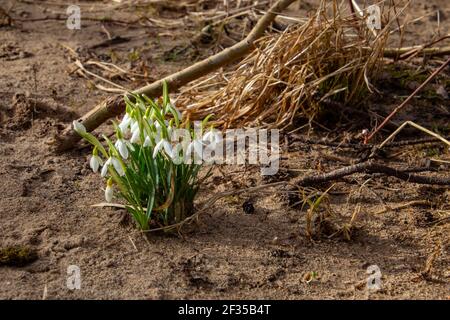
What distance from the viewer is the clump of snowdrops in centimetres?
287

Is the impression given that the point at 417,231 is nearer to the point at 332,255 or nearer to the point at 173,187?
the point at 332,255

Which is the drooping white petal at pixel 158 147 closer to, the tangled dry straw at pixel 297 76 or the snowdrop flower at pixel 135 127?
the snowdrop flower at pixel 135 127

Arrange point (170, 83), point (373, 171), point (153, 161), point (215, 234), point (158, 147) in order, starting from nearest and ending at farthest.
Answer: point (158, 147), point (153, 161), point (215, 234), point (373, 171), point (170, 83)

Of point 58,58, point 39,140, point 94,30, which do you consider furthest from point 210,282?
point 94,30

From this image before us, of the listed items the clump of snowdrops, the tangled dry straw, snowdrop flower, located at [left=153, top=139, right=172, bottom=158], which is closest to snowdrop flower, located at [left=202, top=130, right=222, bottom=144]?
the clump of snowdrops

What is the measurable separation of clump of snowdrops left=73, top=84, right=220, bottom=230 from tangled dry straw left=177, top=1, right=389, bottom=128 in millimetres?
864

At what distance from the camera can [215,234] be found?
312cm

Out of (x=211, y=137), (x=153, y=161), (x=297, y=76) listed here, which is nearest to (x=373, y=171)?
(x=297, y=76)

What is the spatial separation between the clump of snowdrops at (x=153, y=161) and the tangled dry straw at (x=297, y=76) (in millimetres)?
864

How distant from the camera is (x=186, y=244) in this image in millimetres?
3035

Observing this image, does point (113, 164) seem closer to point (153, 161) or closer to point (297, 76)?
point (153, 161)

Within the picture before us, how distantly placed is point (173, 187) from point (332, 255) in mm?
615

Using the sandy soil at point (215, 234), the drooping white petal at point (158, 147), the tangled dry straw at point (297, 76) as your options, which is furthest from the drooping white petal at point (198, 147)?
the tangled dry straw at point (297, 76)

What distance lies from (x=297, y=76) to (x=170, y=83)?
0.58 metres
